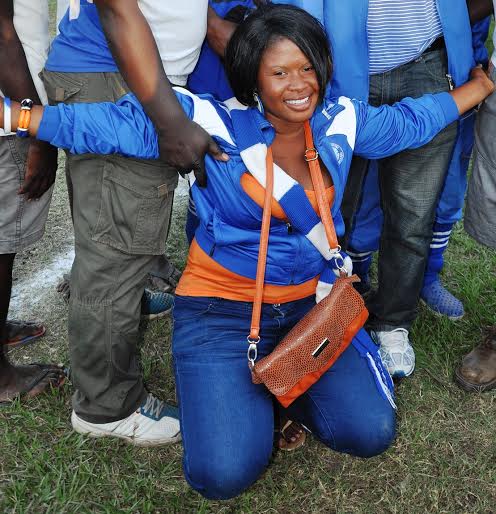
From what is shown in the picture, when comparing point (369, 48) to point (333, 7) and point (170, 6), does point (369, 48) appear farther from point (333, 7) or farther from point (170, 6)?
point (170, 6)

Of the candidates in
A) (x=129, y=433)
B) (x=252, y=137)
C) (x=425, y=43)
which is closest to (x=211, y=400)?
(x=129, y=433)

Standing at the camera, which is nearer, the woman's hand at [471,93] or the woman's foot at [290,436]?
the woman's hand at [471,93]

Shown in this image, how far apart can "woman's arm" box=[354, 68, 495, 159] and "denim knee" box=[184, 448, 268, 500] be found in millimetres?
1247

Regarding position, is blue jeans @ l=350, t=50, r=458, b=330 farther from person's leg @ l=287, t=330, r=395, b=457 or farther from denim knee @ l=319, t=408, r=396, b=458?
denim knee @ l=319, t=408, r=396, b=458

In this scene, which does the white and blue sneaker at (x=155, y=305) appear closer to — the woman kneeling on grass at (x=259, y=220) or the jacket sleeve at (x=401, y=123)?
the woman kneeling on grass at (x=259, y=220)

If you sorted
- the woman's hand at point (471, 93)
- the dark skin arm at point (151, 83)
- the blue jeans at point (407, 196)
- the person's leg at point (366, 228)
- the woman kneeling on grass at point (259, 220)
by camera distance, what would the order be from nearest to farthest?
1. the dark skin arm at point (151, 83)
2. the woman kneeling on grass at point (259, 220)
3. the woman's hand at point (471, 93)
4. the blue jeans at point (407, 196)
5. the person's leg at point (366, 228)

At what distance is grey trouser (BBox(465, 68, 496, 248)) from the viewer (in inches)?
105

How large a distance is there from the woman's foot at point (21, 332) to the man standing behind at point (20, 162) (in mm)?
352

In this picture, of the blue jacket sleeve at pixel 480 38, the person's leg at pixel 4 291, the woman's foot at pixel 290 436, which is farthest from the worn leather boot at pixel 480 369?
the person's leg at pixel 4 291

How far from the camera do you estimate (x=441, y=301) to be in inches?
137

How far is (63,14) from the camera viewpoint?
2.26 metres

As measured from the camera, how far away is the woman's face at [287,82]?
2.19 m

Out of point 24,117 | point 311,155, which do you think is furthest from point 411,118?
point 24,117

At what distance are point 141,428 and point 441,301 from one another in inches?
67.0
